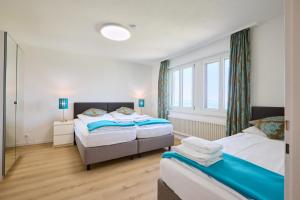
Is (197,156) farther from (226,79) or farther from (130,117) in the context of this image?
(130,117)

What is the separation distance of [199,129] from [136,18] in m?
2.80

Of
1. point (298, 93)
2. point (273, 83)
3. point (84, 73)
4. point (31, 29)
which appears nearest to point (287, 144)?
point (298, 93)

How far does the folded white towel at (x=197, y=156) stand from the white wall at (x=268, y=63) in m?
1.90

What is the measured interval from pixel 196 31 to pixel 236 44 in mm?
827

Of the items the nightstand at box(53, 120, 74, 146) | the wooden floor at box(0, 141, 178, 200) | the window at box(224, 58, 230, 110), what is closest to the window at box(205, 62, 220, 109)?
the window at box(224, 58, 230, 110)

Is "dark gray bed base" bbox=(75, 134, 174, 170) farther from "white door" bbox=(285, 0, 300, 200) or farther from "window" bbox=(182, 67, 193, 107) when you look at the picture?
"white door" bbox=(285, 0, 300, 200)

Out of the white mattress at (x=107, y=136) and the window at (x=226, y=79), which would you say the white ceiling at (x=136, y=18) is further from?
the white mattress at (x=107, y=136)

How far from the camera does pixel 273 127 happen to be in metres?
2.06

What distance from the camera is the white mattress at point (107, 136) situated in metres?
2.37

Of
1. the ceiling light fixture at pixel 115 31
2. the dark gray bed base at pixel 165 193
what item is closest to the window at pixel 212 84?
the ceiling light fixture at pixel 115 31

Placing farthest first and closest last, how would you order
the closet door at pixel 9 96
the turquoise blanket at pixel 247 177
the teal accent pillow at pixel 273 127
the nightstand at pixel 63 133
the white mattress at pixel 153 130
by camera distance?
the nightstand at pixel 63 133 → the white mattress at pixel 153 130 → the closet door at pixel 9 96 → the teal accent pillow at pixel 273 127 → the turquoise blanket at pixel 247 177

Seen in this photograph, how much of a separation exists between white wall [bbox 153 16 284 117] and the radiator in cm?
88

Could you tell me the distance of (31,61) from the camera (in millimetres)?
3650

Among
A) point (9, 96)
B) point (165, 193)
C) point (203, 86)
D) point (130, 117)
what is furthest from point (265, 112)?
point (9, 96)
